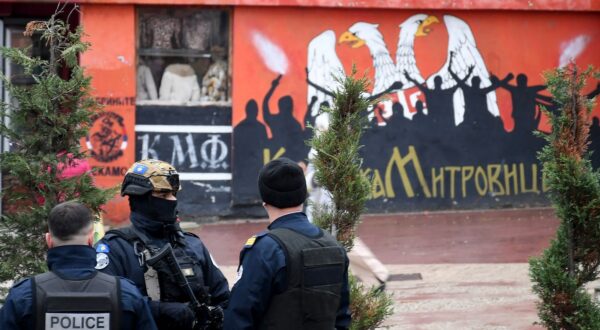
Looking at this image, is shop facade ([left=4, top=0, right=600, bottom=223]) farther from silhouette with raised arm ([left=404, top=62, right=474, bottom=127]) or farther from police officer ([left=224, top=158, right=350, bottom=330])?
police officer ([left=224, top=158, right=350, bottom=330])

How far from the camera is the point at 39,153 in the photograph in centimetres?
608

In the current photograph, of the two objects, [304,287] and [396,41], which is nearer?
[304,287]

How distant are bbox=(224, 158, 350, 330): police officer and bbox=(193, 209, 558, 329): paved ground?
2.69m

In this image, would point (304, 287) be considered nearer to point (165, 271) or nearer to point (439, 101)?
point (165, 271)

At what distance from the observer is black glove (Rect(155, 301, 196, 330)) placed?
15.2 ft

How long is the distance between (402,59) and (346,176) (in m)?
9.46

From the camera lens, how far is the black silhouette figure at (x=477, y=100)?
53.1 feet

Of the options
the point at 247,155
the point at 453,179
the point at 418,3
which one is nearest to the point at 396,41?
the point at 418,3

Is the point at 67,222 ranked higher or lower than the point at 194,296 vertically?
higher

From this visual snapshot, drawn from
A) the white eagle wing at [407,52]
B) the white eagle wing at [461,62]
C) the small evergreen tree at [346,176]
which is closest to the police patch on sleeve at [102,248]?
the small evergreen tree at [346,176]

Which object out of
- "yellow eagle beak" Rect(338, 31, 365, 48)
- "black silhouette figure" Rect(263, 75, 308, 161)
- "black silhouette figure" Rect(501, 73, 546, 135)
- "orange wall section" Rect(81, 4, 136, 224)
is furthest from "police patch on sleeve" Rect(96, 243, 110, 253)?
"black silhouette figure" Rect(501, 73, 546, 135)

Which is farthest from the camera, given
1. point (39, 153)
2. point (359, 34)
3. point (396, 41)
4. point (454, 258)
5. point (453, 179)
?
point (453, 179)

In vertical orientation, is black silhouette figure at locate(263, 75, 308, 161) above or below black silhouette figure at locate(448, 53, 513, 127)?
below

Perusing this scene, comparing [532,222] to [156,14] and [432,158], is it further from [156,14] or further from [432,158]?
[156,14]
